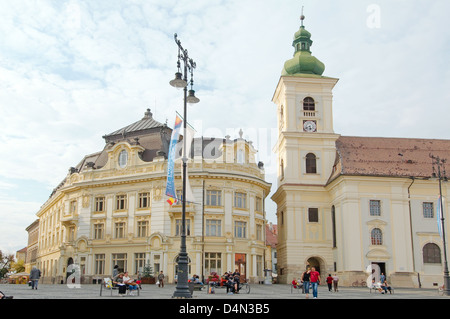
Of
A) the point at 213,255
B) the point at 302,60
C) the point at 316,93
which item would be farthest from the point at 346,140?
the point at 213,255

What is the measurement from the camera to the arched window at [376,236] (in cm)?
4641

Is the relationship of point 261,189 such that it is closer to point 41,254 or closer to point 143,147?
point 143,147

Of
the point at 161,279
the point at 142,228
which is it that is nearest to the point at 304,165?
the point at 142,228

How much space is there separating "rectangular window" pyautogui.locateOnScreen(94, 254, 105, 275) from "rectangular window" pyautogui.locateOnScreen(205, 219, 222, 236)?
11313 millimetres

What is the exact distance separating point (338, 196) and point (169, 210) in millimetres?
16463

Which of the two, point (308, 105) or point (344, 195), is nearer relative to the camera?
point (344, 195)

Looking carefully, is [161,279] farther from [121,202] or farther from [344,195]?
[344,195]

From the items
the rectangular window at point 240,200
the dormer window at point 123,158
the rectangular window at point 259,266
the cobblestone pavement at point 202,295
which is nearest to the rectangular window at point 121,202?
the dormer window at point 123,158

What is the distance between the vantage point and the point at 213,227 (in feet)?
158

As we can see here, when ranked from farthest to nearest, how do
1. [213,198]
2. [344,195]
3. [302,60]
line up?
[302,60] < [213,198] < [344,195]

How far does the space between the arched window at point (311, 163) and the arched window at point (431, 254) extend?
1328 cm

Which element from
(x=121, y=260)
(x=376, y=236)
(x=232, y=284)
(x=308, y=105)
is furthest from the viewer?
(x=308, y=105)

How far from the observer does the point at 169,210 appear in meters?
47.9

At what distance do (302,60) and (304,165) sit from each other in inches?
473
